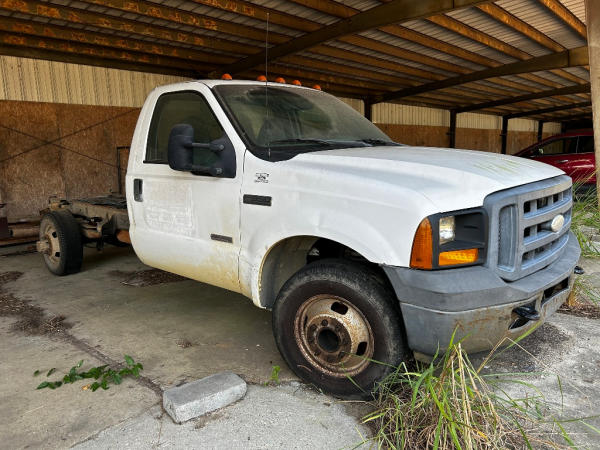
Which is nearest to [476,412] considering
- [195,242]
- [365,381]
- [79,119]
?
[365,381]

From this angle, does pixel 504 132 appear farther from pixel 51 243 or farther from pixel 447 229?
pixel 447 229

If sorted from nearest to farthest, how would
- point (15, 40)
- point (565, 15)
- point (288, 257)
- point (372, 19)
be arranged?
point (288, 257) → point (372, 19) → point (15, 40) → point (565, 15)

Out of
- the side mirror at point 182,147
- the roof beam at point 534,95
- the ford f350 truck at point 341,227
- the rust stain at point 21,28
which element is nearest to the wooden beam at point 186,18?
the rust stain at point 21,28

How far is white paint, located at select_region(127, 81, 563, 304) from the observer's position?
2352mm

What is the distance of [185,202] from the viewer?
3.46 metres

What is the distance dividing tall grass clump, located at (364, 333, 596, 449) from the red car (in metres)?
8.95

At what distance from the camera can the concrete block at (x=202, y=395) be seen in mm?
2529

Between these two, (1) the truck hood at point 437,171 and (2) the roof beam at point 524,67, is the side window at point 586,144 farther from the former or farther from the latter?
(1) the truck hood at point 437,171

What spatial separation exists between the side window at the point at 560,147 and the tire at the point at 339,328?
31.2ft

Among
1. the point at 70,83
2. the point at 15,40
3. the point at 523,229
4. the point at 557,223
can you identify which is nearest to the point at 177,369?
the point at 523,229

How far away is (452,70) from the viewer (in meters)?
14.0

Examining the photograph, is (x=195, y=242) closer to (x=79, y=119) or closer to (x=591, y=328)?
(x=591, y=328)

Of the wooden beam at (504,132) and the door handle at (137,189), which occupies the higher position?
the wooden beam at (504,132)

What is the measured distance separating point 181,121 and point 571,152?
388 inches
